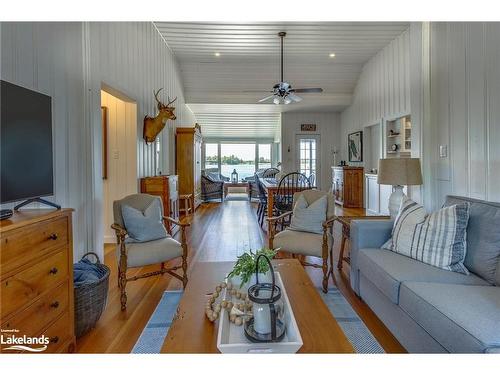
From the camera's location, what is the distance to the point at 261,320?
1289 mm

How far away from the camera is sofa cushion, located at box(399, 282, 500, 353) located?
1.24 m

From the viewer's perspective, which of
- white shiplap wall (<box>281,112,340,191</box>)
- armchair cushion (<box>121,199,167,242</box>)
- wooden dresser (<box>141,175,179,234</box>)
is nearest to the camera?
armchair cushion (<box>121,199,167,242</box>)

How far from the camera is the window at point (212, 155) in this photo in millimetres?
11938

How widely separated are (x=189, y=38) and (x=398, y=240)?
547 centimetres

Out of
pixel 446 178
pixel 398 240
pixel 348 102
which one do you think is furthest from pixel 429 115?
pixel 348 102

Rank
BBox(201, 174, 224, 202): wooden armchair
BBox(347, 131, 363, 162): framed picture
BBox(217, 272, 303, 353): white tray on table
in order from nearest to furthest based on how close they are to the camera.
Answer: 1. BBox(217, 272, 303, 353): white tray on table
2. BBox(347, 131, 363, 162): framed picture
3. BBox(201, 174, 224, 202): wooden armchair

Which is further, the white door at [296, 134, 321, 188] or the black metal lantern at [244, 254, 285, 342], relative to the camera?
the white door at [296, 134, 321, 188]

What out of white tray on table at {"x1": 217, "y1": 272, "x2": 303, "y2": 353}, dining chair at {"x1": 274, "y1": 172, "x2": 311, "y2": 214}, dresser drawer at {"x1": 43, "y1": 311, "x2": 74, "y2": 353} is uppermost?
dining chair at {"x1": 274, "y1": 172, "x2": 311, "y2": 214}

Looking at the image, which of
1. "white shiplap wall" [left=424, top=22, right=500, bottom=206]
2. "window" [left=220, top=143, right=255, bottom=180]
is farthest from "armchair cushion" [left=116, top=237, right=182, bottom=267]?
"window" [left=220, top=143, right=255, bottom=180]

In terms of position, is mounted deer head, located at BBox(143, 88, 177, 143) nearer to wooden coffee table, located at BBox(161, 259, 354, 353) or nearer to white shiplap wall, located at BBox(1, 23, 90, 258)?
white shiplap wall, located at BBox(1, 23, 90, 258)

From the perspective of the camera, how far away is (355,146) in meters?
8.14

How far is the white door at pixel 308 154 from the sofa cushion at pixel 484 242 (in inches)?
298

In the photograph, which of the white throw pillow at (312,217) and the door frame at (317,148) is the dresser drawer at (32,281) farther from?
the door frame at (317,148)

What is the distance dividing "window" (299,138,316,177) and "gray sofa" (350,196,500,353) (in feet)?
23.5
